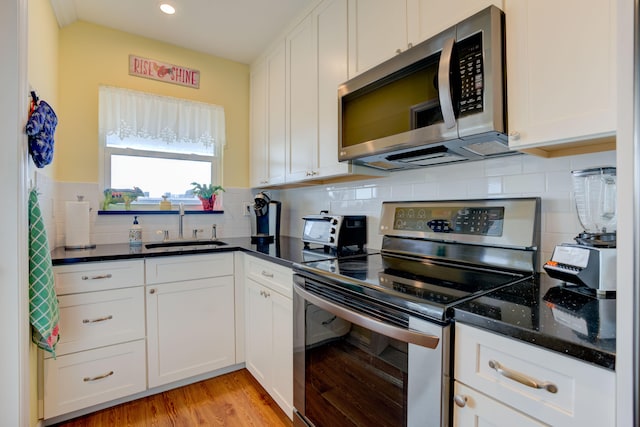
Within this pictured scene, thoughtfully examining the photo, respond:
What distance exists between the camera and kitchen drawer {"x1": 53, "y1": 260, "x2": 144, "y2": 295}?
170cm

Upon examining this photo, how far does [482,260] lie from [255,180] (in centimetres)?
205

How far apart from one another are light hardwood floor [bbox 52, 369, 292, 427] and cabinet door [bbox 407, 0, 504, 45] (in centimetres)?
205

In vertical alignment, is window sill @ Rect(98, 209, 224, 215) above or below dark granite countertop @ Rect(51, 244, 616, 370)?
above

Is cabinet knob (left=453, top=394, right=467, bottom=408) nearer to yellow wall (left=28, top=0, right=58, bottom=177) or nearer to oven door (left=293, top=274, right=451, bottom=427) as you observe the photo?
oven door (left=293, top=274, right=451, bottom=427)

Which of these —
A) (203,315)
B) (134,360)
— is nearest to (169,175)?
(203,315)

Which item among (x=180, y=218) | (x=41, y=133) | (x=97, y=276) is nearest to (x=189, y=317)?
(x=97, y=276)

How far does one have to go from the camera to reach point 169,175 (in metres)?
2.67

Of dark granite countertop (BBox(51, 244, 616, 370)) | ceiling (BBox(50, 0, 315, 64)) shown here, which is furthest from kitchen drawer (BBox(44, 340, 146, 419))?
ceiling (BBox(50, 0, 315, 64))

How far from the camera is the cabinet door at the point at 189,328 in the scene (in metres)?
1.97

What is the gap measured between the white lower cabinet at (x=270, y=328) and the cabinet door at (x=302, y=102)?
70 cm

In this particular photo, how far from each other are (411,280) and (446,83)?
0.72 m

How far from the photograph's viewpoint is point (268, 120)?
8.50ft

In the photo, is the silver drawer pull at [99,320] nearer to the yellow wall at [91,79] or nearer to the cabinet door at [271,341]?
the cabinet door at [271,341]

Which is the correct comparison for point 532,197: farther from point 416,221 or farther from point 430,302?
point 430,302
